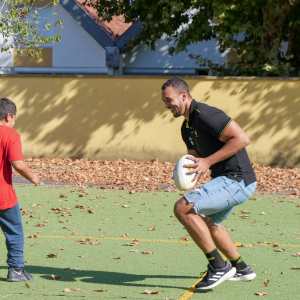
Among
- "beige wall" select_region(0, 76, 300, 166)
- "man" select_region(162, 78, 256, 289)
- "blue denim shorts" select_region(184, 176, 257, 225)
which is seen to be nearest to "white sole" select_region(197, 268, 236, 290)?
"man" select_region(162, 78, 256, 289)

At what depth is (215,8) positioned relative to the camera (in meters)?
12.3

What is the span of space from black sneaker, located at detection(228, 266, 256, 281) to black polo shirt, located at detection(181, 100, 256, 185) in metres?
0.94

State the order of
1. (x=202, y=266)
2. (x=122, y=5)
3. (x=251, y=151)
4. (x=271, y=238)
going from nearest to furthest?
(x=202, y=266) → (x=271, y=238) → (x=251, y=151) → (x=122, y=5)

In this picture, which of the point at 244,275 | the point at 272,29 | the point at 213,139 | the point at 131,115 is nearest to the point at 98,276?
the point at 244,275

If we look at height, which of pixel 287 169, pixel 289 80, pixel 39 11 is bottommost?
pixel 287 169

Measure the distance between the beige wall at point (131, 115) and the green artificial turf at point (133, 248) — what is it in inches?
165

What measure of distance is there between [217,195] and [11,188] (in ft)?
6.52

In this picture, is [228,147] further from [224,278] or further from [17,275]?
[17,275]

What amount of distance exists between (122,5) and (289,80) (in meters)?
5.62

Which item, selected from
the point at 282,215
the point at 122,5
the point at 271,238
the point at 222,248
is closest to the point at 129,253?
the point at 222,248

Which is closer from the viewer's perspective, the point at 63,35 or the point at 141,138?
the point at 141,138

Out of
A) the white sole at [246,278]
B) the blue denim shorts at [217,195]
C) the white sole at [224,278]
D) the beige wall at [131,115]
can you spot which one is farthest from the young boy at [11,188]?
the beige wall at [131,115]

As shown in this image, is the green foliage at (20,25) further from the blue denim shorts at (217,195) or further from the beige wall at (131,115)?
the blue denim shorts at (217,195)

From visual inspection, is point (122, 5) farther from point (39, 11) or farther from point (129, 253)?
point (129, 253)
